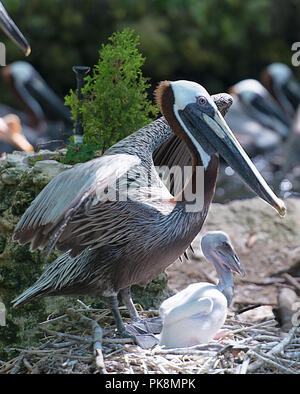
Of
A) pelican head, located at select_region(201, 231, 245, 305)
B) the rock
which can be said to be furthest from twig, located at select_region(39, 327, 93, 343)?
pelican head, located at select_region(201, 231, 245, 305)

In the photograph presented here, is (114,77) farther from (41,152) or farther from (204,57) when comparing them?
(204,57)

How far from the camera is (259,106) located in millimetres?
12797

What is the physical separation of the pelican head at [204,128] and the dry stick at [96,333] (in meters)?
1.13

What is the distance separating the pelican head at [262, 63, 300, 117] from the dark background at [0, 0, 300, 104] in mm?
1118

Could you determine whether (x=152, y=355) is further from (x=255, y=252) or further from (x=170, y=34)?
(x=170, y=34)

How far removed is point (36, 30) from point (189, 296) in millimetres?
11120

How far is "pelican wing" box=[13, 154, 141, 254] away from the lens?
10.8 feet

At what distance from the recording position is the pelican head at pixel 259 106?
1272cm

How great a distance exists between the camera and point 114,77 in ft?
14.8

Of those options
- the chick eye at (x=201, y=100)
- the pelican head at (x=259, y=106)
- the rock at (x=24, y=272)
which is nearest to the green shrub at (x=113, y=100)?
the rock at (x=24, y=272)

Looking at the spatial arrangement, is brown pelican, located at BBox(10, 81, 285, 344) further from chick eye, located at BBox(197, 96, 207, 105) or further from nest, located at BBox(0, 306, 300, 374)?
nest, located at BBox(0, 306, 300, 374)

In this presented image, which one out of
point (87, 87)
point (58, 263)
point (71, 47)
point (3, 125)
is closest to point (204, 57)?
point (71, 47)

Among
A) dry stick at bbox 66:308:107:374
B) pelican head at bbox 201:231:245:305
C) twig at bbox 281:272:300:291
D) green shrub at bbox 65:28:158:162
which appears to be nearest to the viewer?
dry stick at bbox 66:308:107:374

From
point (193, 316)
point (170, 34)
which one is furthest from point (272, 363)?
point (170, 34)
